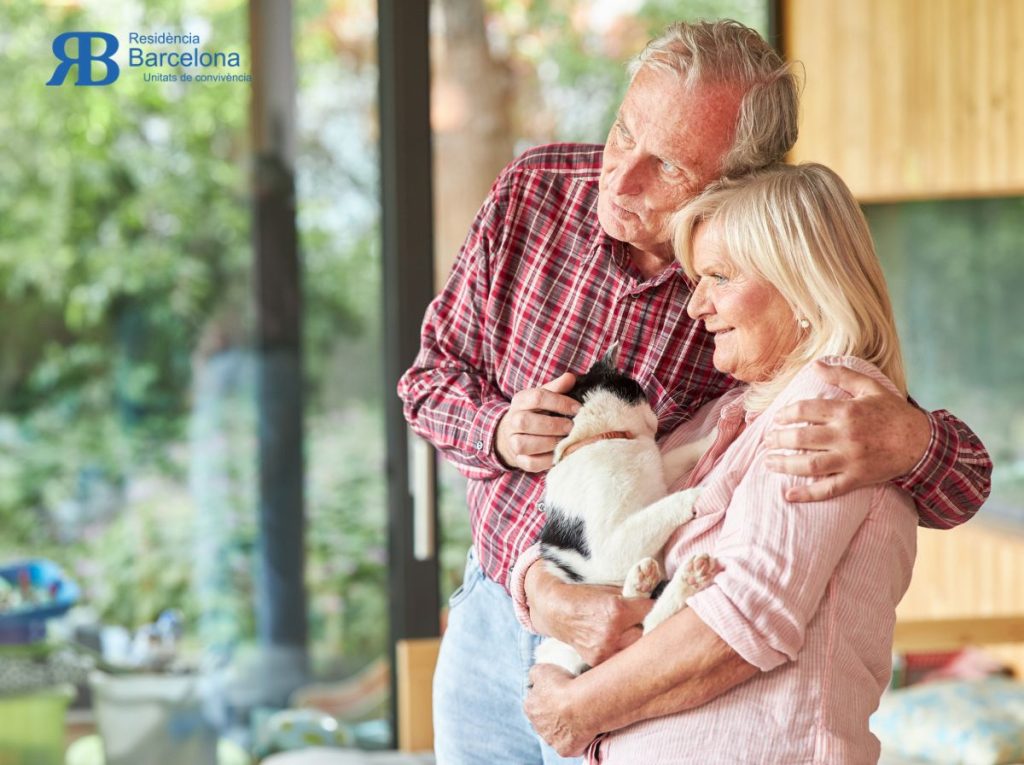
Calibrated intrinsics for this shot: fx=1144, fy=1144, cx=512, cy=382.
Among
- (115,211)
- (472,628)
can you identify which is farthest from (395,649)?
(472,628)

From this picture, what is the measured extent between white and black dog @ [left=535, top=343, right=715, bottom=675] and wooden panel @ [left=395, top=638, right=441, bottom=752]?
1595 mm

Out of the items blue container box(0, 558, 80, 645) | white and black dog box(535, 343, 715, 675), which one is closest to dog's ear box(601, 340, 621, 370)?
white and black dog box(535, 343, 715, 675)

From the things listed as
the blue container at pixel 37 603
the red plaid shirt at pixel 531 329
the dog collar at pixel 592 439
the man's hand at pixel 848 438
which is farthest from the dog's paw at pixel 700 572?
the blue container at pixel 37 603

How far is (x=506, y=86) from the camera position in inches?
141

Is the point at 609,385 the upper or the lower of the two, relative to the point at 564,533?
upper

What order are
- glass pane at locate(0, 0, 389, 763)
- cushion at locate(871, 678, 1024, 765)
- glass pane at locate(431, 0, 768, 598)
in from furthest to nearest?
glass pane at locate(431, 0, 768, 598)
glass pane at locate(0, 0, 389, 763)
cushion at locate(871, 678, 1024, 765)

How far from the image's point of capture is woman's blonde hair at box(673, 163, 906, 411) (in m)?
1.30

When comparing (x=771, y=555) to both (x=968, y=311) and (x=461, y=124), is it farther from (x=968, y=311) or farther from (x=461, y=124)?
(x=968, y=311)

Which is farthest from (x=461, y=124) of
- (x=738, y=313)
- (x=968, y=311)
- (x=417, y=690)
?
(x=738, y=313)

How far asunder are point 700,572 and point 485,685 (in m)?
0.53

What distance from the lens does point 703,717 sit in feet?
4.22

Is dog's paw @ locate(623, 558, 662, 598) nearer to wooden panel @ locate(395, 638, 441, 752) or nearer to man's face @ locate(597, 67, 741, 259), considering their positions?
man's face @ locate(597, 67, 741, 259)

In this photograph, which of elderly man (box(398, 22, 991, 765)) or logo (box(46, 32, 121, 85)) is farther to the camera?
logo (box(46, 32, 121, 85))

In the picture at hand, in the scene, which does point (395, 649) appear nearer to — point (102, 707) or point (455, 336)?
point (102, 707)
